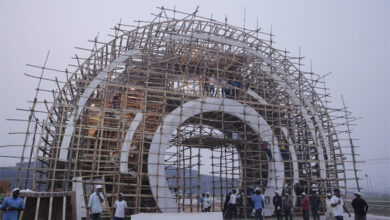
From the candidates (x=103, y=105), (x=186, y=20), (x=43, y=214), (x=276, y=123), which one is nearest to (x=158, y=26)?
(x=186, y=20)

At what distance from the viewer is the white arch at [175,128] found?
46.4ft

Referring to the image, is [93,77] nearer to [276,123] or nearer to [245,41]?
[245,41]

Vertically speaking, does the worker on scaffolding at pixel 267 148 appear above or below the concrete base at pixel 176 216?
above

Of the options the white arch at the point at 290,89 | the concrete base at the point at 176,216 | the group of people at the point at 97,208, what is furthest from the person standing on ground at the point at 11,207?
the white arch at the point at 290,89

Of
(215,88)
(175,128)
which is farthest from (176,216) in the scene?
(215,88)

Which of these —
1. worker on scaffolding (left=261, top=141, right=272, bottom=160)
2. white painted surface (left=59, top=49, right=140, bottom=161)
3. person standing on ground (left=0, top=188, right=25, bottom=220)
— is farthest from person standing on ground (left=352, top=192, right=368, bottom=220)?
white painted surface (left=59, top=49, right=140, bottom=161)

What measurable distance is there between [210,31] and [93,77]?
652 cm

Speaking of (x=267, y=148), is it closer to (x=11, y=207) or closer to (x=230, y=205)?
(x=230, y=205)

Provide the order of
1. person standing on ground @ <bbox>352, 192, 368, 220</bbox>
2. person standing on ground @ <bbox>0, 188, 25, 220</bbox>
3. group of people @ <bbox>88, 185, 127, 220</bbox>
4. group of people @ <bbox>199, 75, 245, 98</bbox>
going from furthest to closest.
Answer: group of people @ <bbox>199, 75, 245, 98</bbox>, person standing on ground @ <bbox>352, 192, 368, 220</bbox>, group of people @ <bbox>88, 185, 127, 220</bbox>, person standing on ground @ <bbox>0, 188, 25, 220</bbox>

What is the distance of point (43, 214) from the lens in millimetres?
10625

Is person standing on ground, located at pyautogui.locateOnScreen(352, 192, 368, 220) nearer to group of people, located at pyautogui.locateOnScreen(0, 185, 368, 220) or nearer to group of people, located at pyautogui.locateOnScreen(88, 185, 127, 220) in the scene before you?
group of people, located at pyautogui.locateOnScreen(0, 185, 368, 220)

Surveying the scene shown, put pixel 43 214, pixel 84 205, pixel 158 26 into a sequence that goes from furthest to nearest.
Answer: pixel 158 26 < pixel 84 205 < pixel 43 214

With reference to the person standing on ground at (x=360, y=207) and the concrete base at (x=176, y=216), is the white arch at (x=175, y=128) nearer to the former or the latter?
the concrete base at (x=176, y=216)

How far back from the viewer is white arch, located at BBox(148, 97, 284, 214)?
14156 millimetres
